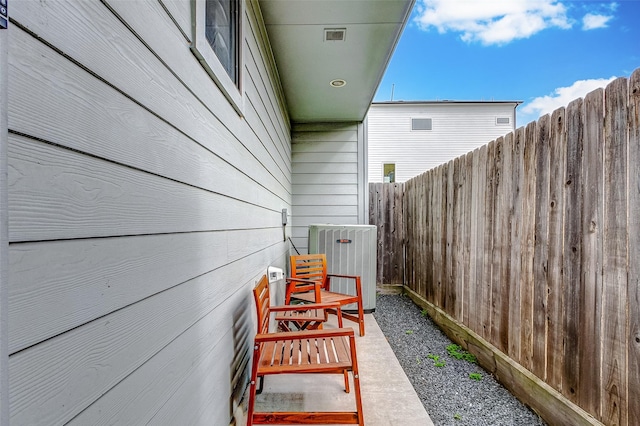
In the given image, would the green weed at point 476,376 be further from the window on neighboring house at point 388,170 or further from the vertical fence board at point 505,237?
the window on neighboring house at point 388,170

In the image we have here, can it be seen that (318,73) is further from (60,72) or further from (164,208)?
(60,72)

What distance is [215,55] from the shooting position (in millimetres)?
1339

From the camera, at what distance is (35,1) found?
0.50 metres

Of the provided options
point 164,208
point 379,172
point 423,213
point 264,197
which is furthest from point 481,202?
point 379,172

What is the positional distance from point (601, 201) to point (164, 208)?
1.95 metres

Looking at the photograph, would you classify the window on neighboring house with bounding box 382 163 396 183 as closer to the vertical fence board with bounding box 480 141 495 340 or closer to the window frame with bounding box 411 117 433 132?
the window frame with bounding box 411 117 433 132

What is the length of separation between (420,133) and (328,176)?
7123 mm

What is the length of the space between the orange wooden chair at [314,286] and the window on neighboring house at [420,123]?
8.46 meters

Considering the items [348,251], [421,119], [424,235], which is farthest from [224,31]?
[421,119]

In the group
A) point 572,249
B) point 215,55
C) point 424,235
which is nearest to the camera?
point 215,55

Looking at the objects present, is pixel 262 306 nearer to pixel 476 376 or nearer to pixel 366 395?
pixel 366 395

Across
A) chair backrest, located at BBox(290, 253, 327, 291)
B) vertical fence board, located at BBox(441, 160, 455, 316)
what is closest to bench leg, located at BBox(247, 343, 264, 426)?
chair backrest, located at BBox(290, 253, 327, 291)

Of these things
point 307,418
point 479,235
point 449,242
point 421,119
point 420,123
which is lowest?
point 307,418

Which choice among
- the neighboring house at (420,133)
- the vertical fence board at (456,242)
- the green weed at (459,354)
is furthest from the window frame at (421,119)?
the green weed at (459,354)
